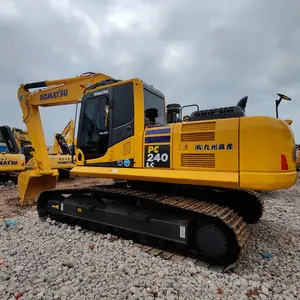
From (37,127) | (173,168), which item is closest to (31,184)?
(37,127)

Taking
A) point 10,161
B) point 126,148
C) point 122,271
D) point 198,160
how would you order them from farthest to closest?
point 10,161, point 126,148, point 198,160, point 122,271

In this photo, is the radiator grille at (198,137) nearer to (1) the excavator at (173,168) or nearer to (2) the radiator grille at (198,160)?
(1) the excavator at (173,168)

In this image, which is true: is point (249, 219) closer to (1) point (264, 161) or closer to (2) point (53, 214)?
(1) point (264, 161)

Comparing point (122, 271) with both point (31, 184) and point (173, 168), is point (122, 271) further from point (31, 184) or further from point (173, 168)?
point (31, 184)

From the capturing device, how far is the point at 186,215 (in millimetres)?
3918

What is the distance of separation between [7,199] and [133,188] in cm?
599

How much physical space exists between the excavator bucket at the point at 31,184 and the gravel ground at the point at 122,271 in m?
2.50

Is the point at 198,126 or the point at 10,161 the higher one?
the point at 198,126

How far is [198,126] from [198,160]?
1.71ft

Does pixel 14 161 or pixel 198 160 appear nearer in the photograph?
pixel 198 160

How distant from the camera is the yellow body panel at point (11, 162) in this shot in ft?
35.1

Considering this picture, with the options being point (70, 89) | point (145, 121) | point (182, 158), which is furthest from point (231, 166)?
point (70, 89)

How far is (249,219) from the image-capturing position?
520cm

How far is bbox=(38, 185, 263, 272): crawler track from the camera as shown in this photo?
11.2 ft
